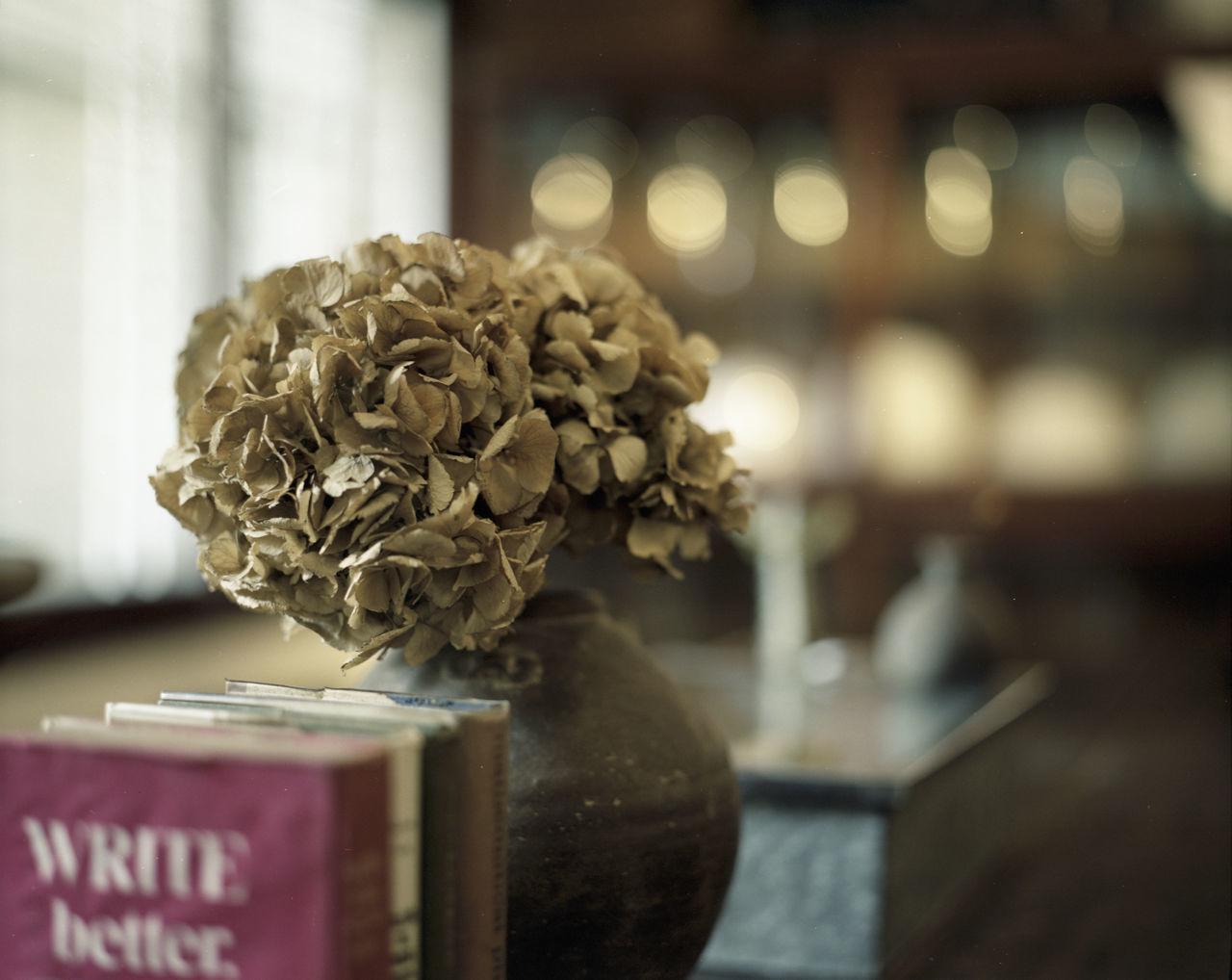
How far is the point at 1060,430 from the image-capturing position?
3.59 metres

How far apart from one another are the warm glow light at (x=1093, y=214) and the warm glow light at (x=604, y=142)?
1248 millimetres

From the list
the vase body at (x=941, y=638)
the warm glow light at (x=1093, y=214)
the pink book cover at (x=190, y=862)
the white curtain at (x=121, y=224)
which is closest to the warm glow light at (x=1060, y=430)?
the warm glow light at (x=1093, y=214)

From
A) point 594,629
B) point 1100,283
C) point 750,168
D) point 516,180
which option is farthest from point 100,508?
point 1100,283

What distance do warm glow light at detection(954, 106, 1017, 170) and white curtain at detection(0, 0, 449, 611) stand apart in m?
1.79

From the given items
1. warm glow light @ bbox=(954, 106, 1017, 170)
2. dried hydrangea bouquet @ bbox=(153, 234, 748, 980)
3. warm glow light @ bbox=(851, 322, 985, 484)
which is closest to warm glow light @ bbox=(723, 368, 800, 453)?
warm glow light @ bbox=(851, 322, 985, 484)

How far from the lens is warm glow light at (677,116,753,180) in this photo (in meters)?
3.79

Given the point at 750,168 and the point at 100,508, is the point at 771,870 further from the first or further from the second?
the point at 750,168

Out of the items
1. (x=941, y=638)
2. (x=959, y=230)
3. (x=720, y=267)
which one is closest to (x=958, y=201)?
(x=959, y=230)

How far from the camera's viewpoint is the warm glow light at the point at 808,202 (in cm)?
374

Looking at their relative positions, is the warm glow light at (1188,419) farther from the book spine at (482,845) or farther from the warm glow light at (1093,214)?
the book spine at (482,845)

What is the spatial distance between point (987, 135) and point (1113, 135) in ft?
1.10

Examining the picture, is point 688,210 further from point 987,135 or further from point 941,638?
point 941,638

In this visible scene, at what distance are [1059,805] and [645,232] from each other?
2487mm

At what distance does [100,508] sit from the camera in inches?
112
